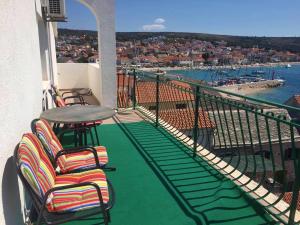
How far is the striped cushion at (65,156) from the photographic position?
8.23ft

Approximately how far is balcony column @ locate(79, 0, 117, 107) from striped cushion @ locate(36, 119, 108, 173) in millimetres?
4097

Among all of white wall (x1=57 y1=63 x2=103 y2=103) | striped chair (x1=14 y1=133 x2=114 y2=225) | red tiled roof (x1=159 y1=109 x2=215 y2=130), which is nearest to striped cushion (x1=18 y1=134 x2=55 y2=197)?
striped chair (x1=14 y1=133 x2=114 y2=225)

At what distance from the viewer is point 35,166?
1.86m

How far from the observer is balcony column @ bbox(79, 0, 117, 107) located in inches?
251

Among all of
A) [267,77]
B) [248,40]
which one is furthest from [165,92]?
[248,40]

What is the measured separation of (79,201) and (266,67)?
380 feet

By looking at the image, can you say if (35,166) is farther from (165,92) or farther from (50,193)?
(165,92)

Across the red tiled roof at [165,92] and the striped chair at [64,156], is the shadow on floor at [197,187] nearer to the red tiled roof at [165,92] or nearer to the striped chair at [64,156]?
the striped chair at [64,156]

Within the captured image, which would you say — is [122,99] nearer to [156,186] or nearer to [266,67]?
[156,186]

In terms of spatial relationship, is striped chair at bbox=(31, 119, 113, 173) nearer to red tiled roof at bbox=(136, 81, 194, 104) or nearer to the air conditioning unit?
red tiled roof at bbox=(136, 81, 194, 104)

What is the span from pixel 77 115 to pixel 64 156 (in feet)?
2.12

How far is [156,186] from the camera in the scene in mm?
3059

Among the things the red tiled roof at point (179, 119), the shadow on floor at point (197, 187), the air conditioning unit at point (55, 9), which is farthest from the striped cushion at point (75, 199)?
the air conditioning unit at point (55, 9)

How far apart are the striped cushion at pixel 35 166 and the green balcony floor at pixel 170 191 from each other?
2.12 ft
